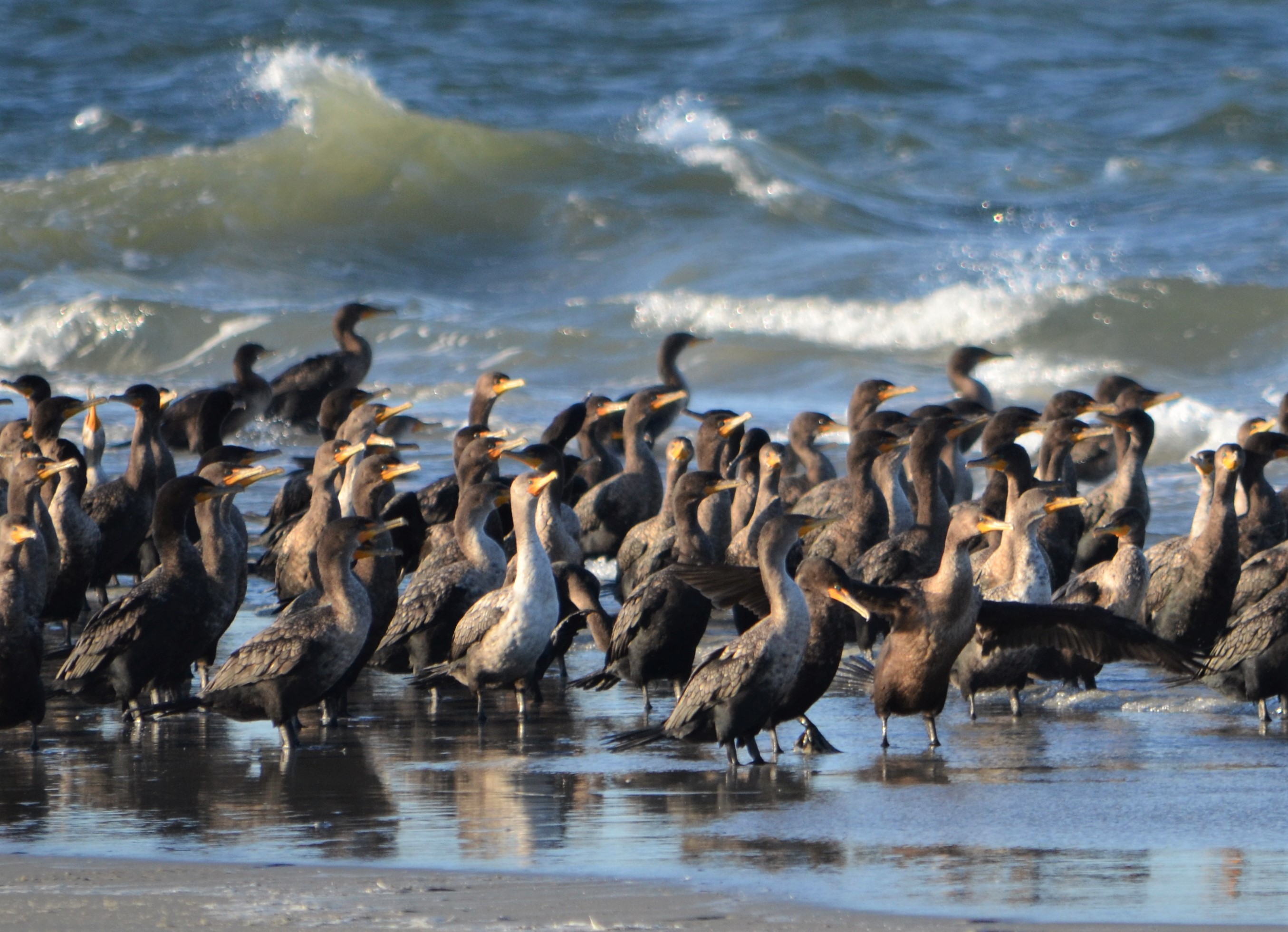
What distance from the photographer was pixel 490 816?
259 inches

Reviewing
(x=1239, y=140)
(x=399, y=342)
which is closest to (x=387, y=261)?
(x=399, y=342)

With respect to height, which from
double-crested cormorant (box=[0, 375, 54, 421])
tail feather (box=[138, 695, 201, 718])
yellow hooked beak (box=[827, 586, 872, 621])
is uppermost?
double-crested cormorant (box=[0, 375, 54, 421])

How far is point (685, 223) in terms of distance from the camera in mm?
28891

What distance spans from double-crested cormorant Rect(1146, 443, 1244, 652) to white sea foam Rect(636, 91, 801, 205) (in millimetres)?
19472

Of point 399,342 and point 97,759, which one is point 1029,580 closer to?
point 97,759

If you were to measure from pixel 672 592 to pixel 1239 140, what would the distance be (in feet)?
83.8

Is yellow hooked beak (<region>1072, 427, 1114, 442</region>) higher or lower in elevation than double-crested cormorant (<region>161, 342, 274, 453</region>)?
lower

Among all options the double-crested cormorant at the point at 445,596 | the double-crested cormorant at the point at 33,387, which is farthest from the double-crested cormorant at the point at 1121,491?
the double-crested cormorant at the point at 33,387

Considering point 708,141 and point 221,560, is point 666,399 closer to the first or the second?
point 221,560

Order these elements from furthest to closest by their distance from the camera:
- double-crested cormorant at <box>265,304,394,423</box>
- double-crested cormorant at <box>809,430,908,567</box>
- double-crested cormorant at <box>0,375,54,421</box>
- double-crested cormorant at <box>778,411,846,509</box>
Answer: double-crested cormorant at <box>265,304,394,423</box> < double-crested cormorant at <box>0,375,54,421</box> < double-crested cormorant at <box>778,411,846,509</box> < double-crested cormorant at <box>809,430,908,567</box>

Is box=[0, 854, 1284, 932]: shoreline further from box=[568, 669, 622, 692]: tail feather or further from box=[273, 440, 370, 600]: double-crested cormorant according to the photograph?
box=[273, 440, 370, 600]: double-crested cormorant

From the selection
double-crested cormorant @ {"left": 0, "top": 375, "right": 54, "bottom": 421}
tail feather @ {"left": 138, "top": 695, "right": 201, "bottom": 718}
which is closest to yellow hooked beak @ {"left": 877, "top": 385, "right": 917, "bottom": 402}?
double-crested cormorant @ {"left": 0, "top": 375, "right": 54, "bottom": 421}

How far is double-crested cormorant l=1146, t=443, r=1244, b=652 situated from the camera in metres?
9.80

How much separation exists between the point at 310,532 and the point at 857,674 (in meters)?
3.16
